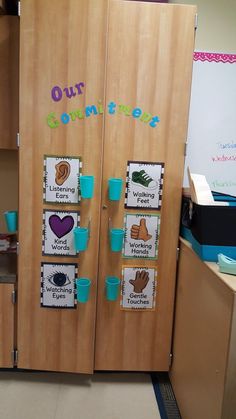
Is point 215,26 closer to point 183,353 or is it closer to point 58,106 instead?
point 58,106

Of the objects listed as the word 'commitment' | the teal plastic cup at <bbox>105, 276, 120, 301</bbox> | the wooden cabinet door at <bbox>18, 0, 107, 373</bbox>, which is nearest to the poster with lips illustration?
the wooden cabinet door at <bbox>18, 0, 107, 373</bbox>

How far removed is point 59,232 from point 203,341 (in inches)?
36.4

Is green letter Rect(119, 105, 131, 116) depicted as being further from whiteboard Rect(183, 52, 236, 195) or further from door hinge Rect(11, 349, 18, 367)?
door hinge Rect(11, 349, 18, 367)

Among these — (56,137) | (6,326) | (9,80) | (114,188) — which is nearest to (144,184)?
(114,188)

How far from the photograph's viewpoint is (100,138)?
173cm

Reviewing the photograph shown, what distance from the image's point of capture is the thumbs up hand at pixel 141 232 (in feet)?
6.05

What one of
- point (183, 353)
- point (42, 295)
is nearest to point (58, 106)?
point (42, 295)

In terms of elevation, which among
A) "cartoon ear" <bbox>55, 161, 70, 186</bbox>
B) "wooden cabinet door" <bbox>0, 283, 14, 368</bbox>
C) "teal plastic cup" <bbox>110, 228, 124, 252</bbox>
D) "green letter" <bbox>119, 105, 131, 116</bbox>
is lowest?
"wooden cabinet door" <bbox>0, 283, 14, 368</bbox>

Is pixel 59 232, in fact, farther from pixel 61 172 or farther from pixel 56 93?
pixel 56 93

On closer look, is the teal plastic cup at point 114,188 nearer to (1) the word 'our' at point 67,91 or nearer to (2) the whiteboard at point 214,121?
(1) the word 'our' at point 67,91

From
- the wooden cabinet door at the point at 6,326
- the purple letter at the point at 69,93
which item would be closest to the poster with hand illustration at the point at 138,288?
the wooden cabinet door at the point at 6,326

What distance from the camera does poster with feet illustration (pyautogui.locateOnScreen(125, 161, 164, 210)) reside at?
1799mm

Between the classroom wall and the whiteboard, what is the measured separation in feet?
0.19

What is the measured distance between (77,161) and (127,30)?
73 cm
